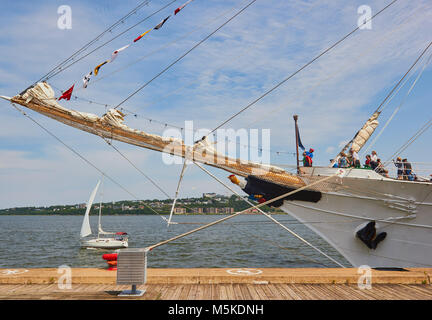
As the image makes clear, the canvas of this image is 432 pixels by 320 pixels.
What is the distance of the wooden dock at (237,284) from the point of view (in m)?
6.29

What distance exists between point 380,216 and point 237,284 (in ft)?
28.9

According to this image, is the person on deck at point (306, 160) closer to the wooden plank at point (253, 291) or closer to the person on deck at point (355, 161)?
the person on deck at point (355, 161)

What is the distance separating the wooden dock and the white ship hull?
6264mm

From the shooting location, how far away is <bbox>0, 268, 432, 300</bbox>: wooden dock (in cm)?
629

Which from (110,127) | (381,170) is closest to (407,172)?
(381,170)

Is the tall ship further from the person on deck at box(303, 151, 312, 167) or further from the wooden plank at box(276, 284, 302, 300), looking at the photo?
the wooden plank at box(276, 284, 302, 300)

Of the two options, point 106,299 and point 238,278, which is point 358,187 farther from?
point 106,299

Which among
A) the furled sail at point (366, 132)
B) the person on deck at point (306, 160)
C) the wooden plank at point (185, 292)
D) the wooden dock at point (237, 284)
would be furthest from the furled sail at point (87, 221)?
the wooden plank at point (185, 292)

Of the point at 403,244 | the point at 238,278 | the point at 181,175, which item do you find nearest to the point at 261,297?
the point at 238,278

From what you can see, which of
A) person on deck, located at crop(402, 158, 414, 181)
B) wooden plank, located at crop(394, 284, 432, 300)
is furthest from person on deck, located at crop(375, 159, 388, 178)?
wooden plank, located at crop(394, 284, 432, 300)

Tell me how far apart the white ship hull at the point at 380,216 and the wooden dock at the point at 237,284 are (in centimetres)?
626

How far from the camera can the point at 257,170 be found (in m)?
14.5

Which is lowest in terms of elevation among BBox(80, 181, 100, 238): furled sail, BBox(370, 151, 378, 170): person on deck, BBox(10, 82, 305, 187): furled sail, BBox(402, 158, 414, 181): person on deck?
BBox(80, 181, 100, 238): furled sail

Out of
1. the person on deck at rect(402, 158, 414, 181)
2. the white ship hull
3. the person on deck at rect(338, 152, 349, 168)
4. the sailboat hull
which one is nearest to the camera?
the white ship hull
